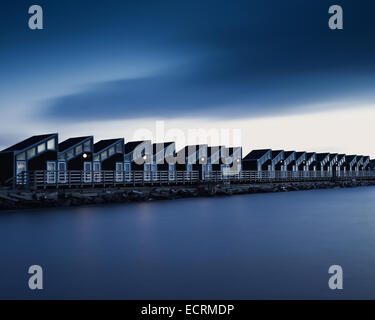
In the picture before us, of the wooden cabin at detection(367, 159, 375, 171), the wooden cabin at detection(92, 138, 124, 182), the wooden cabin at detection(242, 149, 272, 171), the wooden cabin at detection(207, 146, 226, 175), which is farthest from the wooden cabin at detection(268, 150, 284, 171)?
the wooden cabin at detection(367, 159, 375, 171)

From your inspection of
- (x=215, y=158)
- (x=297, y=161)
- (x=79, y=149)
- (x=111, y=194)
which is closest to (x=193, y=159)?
(x=215, y=158)

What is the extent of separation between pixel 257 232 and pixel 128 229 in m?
5.80

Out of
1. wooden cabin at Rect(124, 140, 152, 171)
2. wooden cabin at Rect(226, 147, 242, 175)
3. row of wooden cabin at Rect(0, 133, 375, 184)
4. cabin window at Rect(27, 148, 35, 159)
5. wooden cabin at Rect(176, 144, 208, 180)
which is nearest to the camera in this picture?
cabin window at Rect(27, 148, 35, 159)

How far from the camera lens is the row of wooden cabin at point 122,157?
31562mm

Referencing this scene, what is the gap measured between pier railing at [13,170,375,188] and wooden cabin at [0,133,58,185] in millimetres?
470

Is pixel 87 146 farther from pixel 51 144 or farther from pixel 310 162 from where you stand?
pixel 310 162

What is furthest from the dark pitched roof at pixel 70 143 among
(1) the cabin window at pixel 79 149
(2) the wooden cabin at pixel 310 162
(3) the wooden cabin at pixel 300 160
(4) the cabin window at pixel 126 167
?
(2) the wooden cabin at pixel 310 162

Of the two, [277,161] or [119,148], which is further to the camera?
[277,161]

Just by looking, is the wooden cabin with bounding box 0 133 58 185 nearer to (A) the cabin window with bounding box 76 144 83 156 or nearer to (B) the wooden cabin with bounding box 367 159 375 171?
(A) the cabin window with bounding box 76 144 83 156

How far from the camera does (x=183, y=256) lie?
12.9 m

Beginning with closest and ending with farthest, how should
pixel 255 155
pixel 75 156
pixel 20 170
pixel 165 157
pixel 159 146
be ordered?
pixel 20 170, pixel 75 156, pixel 165 157, pixel 159 146, pixel 255 155

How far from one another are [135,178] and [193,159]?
10.9 m

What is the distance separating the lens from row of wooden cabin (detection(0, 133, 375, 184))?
3156 cm

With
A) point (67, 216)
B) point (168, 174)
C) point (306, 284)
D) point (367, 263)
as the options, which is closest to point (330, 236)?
point (367, 263)
